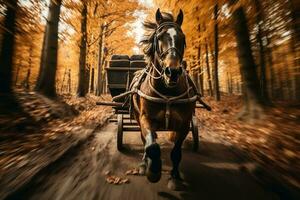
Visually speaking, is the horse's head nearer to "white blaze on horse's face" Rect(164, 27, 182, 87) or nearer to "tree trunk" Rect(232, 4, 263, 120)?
"white blaze on horse's face" Rect(164, 27, 182, 87)

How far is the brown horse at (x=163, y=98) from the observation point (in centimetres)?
306

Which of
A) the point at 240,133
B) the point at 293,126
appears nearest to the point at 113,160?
the point at 240,133

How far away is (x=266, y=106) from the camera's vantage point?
314 inches

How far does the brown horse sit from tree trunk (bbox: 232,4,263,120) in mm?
5175

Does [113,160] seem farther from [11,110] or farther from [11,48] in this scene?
[11,48]

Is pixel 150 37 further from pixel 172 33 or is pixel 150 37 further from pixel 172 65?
pixel 172 65

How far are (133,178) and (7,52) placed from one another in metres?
5.96

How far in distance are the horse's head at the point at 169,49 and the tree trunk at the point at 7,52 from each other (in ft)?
17.7

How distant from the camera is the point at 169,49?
301 centimetres

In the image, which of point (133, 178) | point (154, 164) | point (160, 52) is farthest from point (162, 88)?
point (133, 178)

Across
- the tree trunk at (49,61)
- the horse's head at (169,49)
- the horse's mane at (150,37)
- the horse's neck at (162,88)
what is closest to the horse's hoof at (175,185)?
the horse's neck at (162,88)

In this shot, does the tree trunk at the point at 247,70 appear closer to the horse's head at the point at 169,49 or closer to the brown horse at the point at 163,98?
the brown horse at the point at 163,98

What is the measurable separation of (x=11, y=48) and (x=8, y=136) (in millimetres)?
3341

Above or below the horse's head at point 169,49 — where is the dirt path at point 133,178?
below
